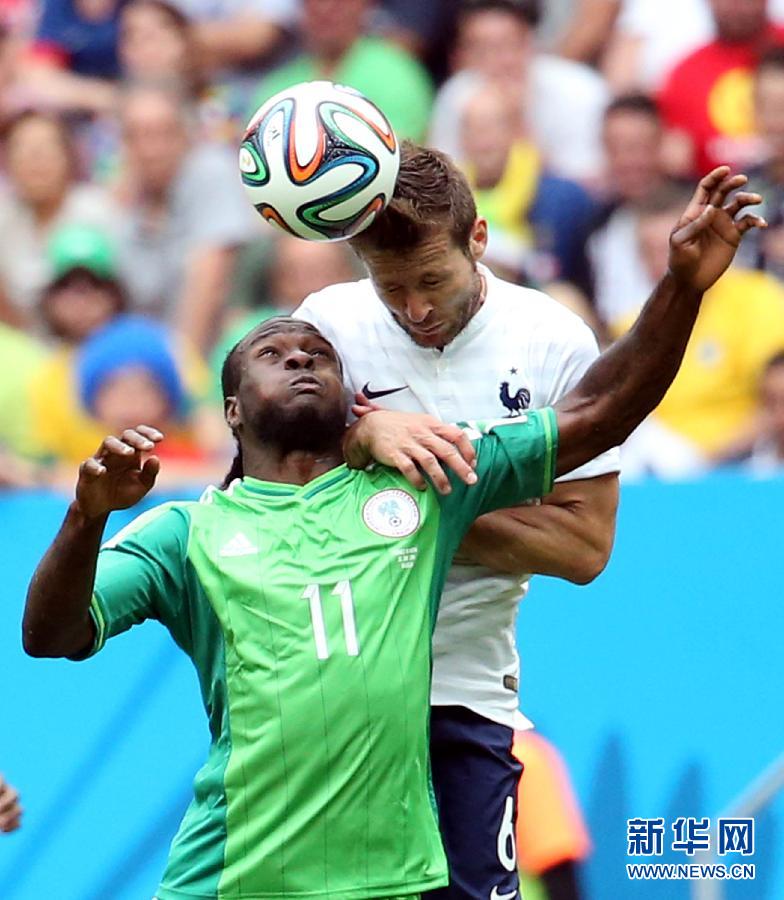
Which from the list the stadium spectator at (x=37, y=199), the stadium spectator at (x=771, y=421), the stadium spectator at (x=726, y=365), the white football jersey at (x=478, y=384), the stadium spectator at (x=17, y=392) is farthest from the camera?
the stadium spectator at (x=37, y=199)

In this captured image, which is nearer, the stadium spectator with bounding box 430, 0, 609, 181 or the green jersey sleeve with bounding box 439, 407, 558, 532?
the green jersey sleeve with bounding box 439, 407, 558, 532

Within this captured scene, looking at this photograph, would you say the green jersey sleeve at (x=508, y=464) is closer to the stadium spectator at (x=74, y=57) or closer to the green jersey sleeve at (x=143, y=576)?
the green jersey sleeve at (x=143, y=576)

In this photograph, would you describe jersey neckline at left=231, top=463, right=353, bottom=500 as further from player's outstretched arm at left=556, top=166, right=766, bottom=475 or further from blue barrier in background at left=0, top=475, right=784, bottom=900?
blue barrier in background at left=0, top=475, right=784, bottom=900

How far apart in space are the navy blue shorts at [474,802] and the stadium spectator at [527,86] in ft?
14.3

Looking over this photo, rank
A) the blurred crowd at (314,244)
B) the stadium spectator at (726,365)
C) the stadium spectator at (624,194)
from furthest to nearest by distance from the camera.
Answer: the stadium spectator at (624,194) < the blurred crowd at (314,244) < the stadium spectator at (726,365)

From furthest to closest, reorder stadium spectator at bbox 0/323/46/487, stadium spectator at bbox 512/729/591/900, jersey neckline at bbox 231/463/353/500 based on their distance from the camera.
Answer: stadium spectator at bbox 0/323/46/487 < stadium spectator at bbox 512/729/591/900 < jersey neckline at bbox 231/463/353/500

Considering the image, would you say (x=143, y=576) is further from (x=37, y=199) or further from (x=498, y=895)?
(x=37, y=199)

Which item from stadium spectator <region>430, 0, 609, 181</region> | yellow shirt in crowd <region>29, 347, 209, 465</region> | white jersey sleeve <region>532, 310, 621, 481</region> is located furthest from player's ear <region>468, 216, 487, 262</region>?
stadium spectator <region>430, 0, 609, 181</region>

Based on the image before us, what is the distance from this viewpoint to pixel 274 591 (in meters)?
3.82

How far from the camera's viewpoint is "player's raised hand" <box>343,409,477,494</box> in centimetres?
384

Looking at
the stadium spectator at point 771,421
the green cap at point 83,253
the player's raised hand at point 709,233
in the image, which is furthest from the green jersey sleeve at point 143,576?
the green cap at point 83,253

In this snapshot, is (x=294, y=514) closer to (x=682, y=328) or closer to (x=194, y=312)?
(x=682, y=328)

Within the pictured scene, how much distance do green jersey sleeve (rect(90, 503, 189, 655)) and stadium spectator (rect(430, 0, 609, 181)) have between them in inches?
184

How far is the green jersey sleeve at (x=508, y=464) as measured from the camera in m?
3.93
